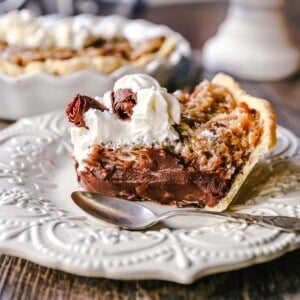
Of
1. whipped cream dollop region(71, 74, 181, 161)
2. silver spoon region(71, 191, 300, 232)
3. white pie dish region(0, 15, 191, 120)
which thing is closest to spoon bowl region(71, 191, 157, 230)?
silver spoon region(71, 191, 300, 232)

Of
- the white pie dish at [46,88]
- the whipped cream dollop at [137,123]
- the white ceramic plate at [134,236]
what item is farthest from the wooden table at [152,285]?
the white pie dish at [46,88]

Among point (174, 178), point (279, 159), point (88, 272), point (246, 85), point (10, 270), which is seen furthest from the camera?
point (246, 85)

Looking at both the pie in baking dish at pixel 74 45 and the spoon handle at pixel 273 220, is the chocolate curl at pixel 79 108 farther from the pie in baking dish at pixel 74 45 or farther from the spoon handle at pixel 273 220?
the pie in baking dish at pixel 74 45

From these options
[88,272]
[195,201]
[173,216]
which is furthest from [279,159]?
[88,272]

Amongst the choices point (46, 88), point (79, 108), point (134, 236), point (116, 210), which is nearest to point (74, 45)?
point (46, 88)

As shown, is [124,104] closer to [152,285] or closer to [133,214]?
[133,214]

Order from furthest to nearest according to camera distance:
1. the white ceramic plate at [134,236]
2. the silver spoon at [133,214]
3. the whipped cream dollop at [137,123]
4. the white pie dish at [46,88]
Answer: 1. the white pie dish at [46,88]
2. the whipped cream dollop at [137,123]
3. the silver spoon at [133,214]
4. the white ceramic plate at [134,236]

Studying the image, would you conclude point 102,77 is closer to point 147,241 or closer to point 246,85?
point 246,85
